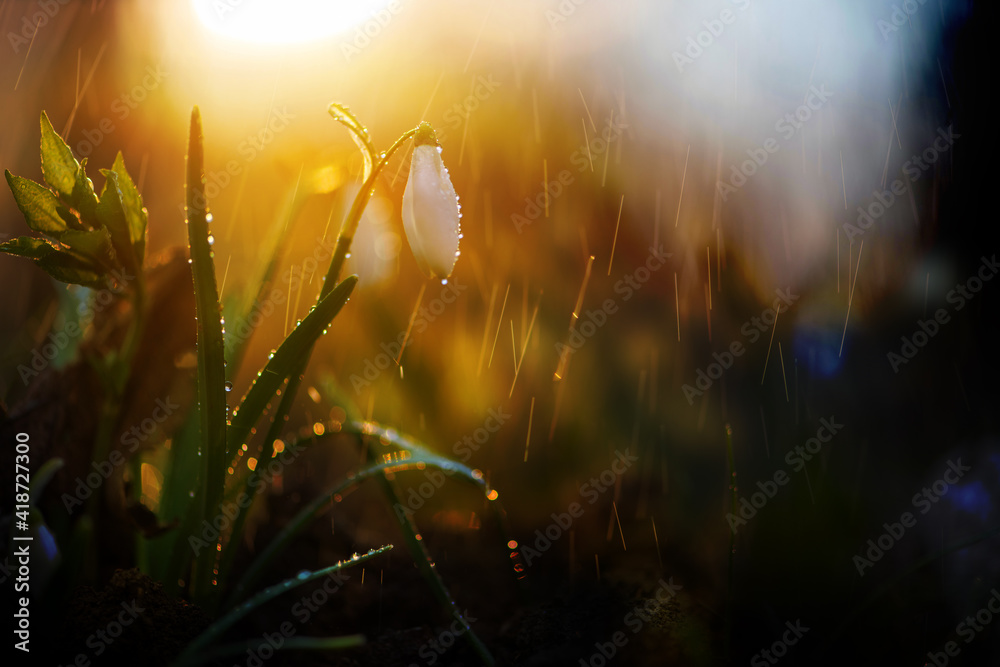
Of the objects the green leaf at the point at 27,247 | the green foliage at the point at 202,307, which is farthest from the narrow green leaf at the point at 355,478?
the green leaf at the point at 27,247

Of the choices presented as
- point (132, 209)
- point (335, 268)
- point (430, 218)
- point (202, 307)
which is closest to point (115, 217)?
point (132, 209)

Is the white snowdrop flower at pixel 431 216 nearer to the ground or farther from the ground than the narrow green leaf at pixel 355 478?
farther from the ground

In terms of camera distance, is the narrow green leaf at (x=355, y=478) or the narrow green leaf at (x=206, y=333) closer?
the narrow green leaf at (x=206, y=333)

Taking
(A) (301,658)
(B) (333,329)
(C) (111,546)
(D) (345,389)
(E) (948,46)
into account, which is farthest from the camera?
(B) (333,329)

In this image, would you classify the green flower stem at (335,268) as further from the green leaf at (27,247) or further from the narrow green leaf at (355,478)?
the green leaf at (27,247)

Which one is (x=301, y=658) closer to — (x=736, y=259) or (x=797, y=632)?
(x=797, y=632)

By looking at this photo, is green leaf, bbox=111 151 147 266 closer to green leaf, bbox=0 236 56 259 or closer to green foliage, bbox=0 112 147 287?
green foliage, bbox=0 112 147 287

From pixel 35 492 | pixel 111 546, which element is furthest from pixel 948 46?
pixel 111 546
